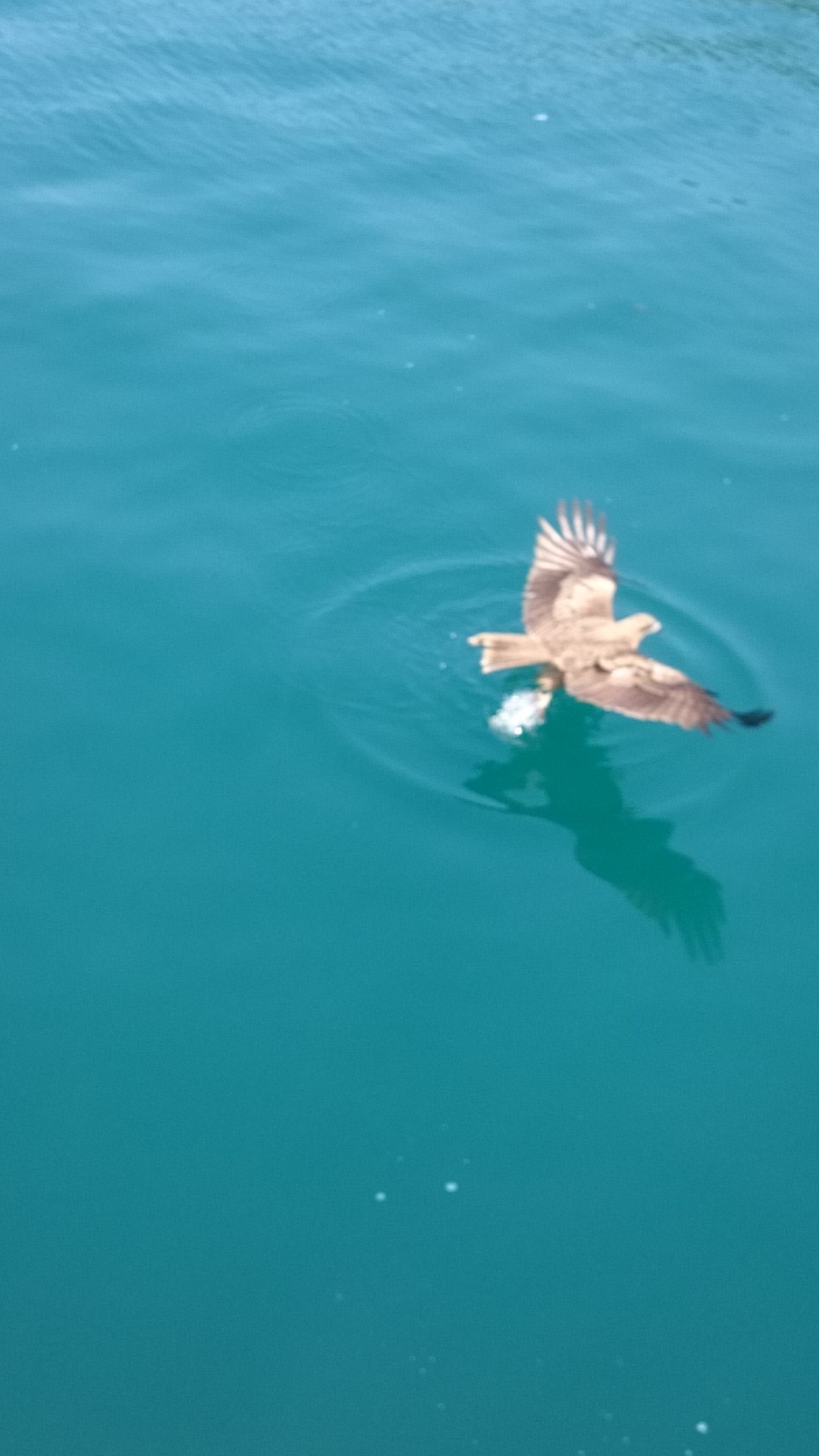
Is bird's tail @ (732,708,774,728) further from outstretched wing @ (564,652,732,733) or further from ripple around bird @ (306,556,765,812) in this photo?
ripple around bird @ (306,556,765,812)

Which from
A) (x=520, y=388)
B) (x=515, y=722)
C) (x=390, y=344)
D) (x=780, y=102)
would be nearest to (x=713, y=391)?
(x=520, y=388)

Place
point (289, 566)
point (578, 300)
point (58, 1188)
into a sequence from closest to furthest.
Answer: point (58, 1188) < point (289, 566) < point (578, 300)

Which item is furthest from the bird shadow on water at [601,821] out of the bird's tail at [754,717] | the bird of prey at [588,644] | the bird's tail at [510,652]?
the bird's tail at [754,717]

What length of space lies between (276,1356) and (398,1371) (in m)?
0.68

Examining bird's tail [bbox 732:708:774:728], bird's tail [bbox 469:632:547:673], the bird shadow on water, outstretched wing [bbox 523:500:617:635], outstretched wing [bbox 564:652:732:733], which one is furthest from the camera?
outstretched wing [bbox 523:500:617:635]

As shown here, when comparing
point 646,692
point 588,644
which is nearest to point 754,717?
point 646,692

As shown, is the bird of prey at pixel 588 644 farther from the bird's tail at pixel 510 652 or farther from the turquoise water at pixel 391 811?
the turquoise water at pixel 391 811

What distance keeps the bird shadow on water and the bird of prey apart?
1.38ft

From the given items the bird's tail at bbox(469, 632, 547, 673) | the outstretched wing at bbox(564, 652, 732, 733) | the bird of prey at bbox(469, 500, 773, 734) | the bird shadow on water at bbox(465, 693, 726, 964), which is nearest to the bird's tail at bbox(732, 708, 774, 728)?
the bird of prey at bbox(469, 500, 773, 734)

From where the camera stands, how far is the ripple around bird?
11.3m

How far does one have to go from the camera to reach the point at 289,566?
1302 centimetres

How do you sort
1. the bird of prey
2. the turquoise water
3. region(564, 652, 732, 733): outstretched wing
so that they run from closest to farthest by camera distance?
the turquoise water
region(564, 652, 732, 733): outstretched wing
the bird of prey

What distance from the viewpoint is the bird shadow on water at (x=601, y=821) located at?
10594 mm

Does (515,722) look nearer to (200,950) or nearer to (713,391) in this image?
(200,950)
